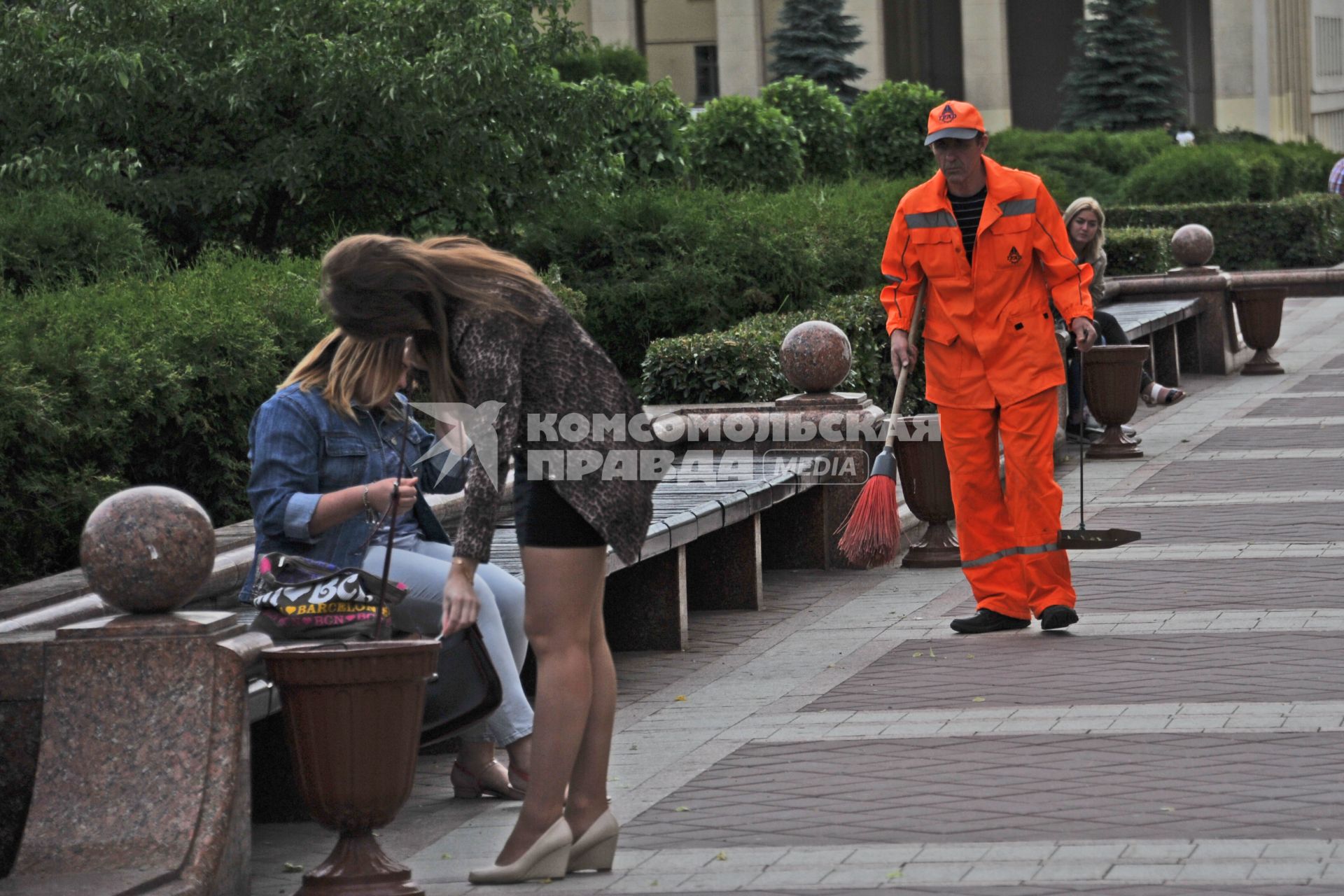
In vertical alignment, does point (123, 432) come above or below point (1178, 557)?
above

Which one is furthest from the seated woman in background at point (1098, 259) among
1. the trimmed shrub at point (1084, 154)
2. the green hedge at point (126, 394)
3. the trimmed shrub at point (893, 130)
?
the trimmed shrub at point (1084, 154)

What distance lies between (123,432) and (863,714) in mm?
3134

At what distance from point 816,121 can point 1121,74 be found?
30.3 m

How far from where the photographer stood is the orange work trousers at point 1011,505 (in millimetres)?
7441

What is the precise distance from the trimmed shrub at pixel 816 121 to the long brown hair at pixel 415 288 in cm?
2161

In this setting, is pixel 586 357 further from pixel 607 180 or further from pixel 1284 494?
pixel 607 180

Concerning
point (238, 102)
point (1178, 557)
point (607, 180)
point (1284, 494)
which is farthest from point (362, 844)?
point (607, 180)

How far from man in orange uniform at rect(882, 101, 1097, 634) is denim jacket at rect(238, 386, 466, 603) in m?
2.60

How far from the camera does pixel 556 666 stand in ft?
15.1

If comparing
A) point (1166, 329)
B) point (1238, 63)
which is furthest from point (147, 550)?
point (1238, 63)

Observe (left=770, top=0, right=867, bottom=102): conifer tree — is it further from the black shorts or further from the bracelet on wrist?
the black shorts

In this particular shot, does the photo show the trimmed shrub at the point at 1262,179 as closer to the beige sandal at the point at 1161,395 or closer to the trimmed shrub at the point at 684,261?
the beige sandal at the point at 1161,395

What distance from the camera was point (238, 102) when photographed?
12820 mm

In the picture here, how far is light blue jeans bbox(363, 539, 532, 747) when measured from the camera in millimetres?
5418
